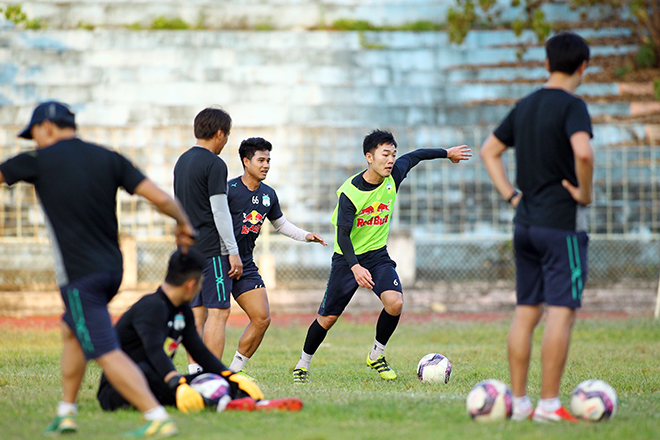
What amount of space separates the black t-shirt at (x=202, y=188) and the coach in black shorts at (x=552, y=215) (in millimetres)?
2745

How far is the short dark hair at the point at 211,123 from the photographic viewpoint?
6961 millimetres

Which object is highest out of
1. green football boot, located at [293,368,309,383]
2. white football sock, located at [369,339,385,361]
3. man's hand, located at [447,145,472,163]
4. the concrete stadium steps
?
the concrete stadium steps

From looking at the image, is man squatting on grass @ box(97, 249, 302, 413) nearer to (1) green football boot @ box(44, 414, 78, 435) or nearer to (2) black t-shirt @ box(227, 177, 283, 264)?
(1) green football boot @ box(44, 414, 78, 435)

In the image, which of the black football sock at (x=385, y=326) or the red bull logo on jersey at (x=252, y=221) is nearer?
the red bull logo on jersey at (x=252, y=221)

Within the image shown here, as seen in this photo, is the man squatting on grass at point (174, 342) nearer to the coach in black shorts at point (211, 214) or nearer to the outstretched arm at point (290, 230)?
the coach in black shorts at point (211, 214)

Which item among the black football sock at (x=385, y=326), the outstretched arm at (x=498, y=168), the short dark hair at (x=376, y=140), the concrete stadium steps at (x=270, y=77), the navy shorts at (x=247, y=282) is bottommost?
the black football sock at (x=385, y=326)

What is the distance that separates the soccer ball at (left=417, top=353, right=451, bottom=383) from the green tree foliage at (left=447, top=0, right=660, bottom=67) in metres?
12.8

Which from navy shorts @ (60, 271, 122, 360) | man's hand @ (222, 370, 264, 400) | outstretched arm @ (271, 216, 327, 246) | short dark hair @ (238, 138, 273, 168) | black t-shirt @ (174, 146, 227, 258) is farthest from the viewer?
outstretched arm @ (271, 216, 327, 246)

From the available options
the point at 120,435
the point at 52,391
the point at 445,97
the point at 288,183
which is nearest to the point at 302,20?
the point at 445,97

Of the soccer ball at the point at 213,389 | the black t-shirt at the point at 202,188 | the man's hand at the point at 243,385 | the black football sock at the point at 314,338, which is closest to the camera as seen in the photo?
the soccer ball at the point at 213,389

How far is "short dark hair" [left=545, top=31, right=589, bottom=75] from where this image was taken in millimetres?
4859

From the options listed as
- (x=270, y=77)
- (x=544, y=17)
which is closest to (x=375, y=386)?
(x=270, y=77)

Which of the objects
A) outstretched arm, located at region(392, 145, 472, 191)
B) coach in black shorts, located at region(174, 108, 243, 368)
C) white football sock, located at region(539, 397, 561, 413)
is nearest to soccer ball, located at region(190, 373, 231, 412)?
coach in black shorts, located at region(174, 108, 243, 368)

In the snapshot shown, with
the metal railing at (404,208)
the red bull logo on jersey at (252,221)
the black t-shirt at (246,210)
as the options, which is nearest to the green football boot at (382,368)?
Result: the black t-shirt at (246,210)
